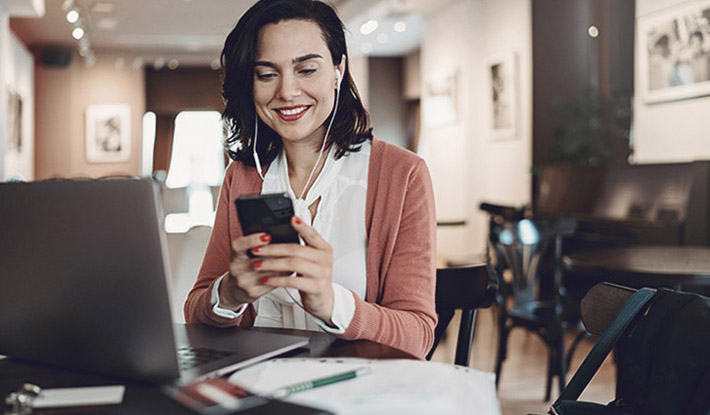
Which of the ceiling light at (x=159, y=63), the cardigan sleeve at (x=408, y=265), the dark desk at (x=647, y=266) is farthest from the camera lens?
the ceiling light at (x=159, y=63)

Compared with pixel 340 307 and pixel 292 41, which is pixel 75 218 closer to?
pixel 340 307

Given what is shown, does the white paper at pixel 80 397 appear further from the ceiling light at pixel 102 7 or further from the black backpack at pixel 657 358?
the ceiling light at pixel 102 7

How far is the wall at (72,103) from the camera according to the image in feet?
37.2

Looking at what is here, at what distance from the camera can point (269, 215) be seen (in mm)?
974

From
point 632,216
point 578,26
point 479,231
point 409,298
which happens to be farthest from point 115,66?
point 409,298

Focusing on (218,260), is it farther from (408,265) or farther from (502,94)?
(502,94)

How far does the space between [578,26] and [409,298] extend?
610 cm

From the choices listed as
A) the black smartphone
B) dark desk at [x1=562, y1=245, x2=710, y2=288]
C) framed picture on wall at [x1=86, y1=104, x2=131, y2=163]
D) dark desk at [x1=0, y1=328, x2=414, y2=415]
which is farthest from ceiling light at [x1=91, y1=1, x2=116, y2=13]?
framed picture on wall at [x1=86, y1=104, x2=131, y2=163]

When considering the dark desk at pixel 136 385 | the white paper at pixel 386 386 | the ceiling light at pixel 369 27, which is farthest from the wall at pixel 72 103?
the white paper at pixel 386 386

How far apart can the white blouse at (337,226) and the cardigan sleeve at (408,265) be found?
4 cm

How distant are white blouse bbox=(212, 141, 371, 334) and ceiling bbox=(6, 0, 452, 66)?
5.24 feet

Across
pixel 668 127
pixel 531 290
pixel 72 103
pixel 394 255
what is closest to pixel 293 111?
pixel 394 255

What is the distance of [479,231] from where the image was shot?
27.1 ft

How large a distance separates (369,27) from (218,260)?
911 centimetres
